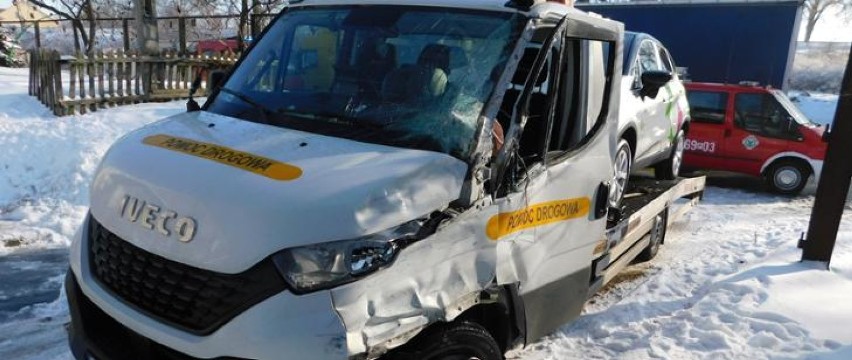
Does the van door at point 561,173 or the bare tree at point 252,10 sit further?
the bare tree at point 252,10

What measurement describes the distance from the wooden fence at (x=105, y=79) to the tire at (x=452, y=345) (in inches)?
340

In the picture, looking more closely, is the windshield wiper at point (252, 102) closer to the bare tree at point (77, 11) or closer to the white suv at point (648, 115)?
the white suv at point (648, 115)

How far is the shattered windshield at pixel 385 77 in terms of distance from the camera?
2922 mm

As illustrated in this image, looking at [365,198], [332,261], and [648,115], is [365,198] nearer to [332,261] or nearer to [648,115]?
[332,261]

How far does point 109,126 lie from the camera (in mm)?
10078

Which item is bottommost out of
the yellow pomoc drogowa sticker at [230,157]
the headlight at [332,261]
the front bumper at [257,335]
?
the front bumper at [257,335]

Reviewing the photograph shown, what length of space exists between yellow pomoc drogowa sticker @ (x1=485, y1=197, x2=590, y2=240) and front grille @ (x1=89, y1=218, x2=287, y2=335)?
1037mm

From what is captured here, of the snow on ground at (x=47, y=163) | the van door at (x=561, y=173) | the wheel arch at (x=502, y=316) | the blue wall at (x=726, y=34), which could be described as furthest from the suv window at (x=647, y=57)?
the blue wall at (x=726, y=34)

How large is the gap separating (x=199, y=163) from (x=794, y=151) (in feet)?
35.6

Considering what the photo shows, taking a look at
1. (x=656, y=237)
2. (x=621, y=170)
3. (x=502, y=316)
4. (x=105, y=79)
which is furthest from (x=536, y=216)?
(x=105, y=79)

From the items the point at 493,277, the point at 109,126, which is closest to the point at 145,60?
the point at 109,126

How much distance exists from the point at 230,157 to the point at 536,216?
1.50 metres

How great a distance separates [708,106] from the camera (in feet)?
36.9

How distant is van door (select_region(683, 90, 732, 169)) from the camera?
1109 centimetres
